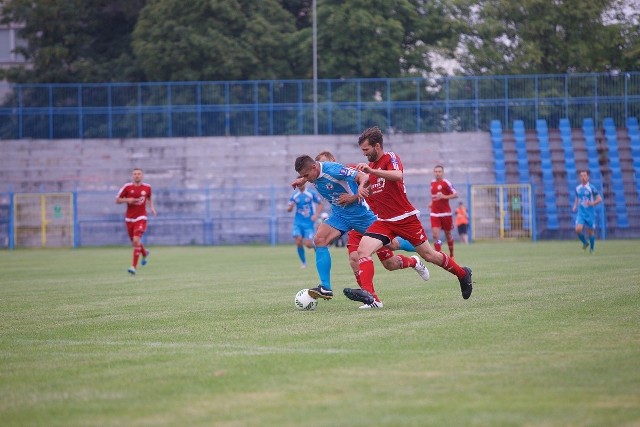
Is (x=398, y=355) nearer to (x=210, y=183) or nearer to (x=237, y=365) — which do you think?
(x=237, y=365)

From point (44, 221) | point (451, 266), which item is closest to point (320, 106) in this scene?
point (44, 221)

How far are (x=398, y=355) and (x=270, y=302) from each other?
591cm

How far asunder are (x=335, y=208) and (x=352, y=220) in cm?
28

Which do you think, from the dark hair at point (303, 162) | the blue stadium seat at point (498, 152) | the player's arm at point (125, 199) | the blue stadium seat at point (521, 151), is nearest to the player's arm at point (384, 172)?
the dark hair at point (303, 162)

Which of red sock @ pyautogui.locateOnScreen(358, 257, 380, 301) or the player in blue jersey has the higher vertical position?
the player in blue jersey

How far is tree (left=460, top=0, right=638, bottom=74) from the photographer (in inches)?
2096

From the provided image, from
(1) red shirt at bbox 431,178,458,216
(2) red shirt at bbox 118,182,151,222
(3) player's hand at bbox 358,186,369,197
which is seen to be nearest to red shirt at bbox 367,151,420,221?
(3) player's hand at bbox 358,186,369,197

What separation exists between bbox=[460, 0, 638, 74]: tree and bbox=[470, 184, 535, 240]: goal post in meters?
10.0

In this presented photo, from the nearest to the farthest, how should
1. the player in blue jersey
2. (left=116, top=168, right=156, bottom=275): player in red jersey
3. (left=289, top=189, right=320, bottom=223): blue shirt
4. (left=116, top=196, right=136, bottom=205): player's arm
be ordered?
the player in blue jersey < (left=116, top=196, right=136, bottom=205): player's arm < (left=116, top=168, right=156, bottom=275): player in red jersey < (left=289, top=189, right=320, bottom=223): blue shirt

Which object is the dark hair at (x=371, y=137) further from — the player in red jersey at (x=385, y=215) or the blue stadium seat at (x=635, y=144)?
the blue stadium seat at (x=635, y=144)

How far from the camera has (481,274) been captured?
64.4ft

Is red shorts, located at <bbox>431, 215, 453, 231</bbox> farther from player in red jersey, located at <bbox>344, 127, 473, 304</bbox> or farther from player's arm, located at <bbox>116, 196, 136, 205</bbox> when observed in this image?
player in red jersey, located at <bbox>344, 127, 473, 304</bbox>

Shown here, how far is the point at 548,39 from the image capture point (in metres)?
54.2

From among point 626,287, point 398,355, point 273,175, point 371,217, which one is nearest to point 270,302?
point 371,217
